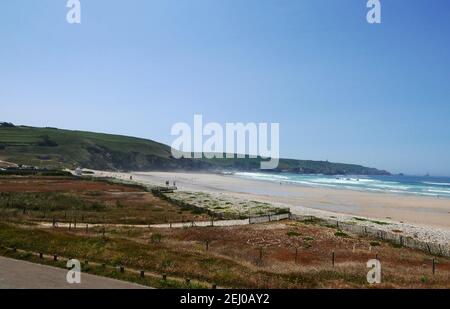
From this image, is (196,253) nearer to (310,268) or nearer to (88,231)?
(310,268)

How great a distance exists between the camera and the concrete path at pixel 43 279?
20.1 metres

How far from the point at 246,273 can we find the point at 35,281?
1162 cm

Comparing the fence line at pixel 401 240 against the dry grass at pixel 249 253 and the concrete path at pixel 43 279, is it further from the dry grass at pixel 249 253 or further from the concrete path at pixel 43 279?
the concrete path at pixel 43 279

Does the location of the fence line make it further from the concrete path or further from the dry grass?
the concrete path

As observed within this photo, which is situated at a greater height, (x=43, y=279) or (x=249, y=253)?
(x=43, y=279)

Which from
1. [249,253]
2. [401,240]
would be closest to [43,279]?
[249,253]

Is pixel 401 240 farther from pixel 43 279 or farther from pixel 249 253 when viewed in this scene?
pixel 43 279

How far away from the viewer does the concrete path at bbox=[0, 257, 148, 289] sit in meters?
20.1

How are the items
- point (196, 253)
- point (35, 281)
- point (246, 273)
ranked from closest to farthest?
point (35, 281) < point (246, 273) < point (196, 253)

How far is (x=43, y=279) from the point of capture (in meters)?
21.3
